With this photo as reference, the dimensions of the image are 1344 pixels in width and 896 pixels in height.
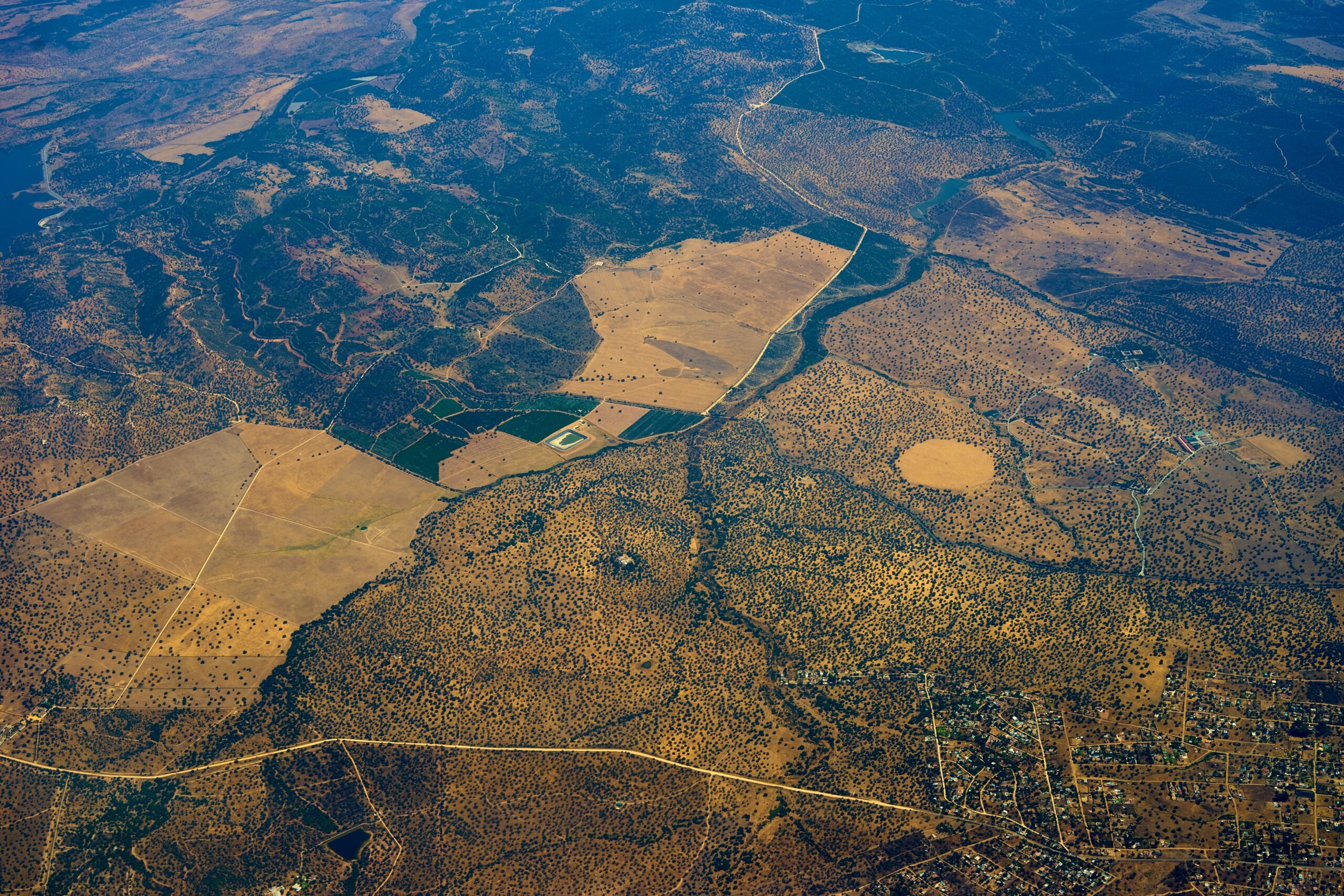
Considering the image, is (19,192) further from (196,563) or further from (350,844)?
(350,844)

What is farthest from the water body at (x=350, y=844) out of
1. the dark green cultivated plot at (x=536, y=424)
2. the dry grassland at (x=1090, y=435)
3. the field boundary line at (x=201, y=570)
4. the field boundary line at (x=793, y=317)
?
the field boundary line at (x=793, y=317)

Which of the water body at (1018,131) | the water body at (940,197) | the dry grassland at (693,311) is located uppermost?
the water body at (1018,131)

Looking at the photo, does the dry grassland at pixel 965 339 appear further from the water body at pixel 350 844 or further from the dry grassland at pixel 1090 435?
the water body at pixel 350 844

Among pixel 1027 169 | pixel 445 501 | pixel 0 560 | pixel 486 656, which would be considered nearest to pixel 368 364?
pixel 445 501

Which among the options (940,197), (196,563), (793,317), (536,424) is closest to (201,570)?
(196,563)

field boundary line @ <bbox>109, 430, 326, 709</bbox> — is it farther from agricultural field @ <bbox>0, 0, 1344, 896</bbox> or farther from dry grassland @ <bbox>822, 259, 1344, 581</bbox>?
dry grassland @ <bbox>822, 259, 1344, 581</bbox>

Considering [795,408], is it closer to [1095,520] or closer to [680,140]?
[1095,520]
